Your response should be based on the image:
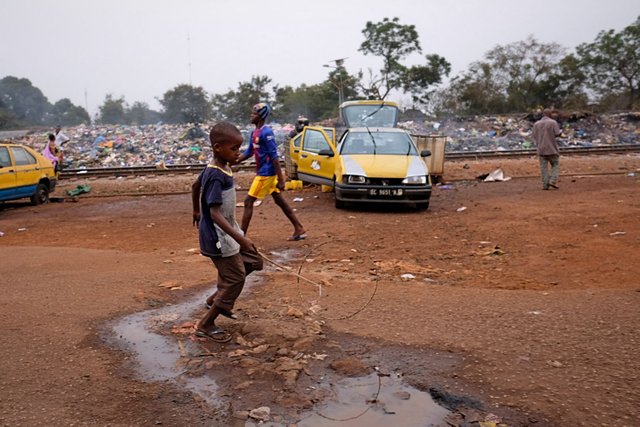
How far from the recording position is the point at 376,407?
340 cm

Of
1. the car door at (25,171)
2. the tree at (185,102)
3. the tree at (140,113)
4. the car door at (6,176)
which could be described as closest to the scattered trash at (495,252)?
the car door at (6,176)

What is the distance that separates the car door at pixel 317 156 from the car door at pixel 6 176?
6.23 meters

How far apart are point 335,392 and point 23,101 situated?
45953mm

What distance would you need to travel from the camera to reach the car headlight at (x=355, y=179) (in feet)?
34.7

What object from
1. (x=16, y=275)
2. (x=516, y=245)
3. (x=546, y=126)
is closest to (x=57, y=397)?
(x=16, y=275)

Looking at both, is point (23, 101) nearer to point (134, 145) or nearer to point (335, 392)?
point (134, 145)

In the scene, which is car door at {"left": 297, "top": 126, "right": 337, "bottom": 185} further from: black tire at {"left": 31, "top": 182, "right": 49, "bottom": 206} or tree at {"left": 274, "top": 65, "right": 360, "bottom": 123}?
tree at {"left": 274, "top": 65, "right": 360, "bottom": 123}

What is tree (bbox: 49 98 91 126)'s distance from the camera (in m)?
44.0

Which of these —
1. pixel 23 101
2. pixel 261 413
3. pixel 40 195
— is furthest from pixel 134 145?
pixel 23 101

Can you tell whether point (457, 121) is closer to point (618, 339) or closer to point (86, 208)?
point (86, 208)

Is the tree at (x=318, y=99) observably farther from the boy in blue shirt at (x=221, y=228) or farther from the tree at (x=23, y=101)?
the boy in blue shirt at (x=221, y=228)

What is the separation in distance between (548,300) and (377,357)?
1.94 m

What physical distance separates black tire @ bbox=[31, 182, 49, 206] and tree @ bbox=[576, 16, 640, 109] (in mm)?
32473

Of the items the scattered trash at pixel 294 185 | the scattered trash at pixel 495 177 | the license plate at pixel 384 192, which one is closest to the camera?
the license plate at pixel 384 192
